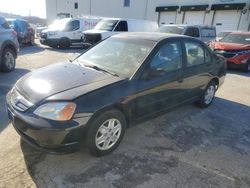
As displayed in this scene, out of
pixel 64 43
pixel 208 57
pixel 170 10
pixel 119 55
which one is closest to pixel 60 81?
pixel 119 55

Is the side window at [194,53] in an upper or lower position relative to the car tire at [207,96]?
upper

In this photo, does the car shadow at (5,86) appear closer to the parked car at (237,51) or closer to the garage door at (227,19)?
the parked car at (237,51)

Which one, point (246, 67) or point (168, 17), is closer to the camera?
point (246, 67)

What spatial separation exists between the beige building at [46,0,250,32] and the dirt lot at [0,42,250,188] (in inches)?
780

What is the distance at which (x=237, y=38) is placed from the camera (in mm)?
10836

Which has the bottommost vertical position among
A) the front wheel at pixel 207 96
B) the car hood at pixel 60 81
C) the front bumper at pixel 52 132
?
the front wheel at pixel 207 96

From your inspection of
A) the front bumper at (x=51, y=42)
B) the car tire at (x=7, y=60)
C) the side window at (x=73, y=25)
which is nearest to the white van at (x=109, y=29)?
the side window at (x=73, y=25)

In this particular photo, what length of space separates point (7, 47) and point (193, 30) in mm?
8897

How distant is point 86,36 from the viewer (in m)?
13.4

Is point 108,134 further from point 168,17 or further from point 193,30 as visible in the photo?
point 168,17

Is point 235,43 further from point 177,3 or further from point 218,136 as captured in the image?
point 177,3

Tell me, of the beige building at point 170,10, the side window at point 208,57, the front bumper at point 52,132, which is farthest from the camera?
the beige building at point 170,10

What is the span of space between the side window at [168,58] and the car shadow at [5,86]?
8.58 feet

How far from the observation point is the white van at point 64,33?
14125 mm
